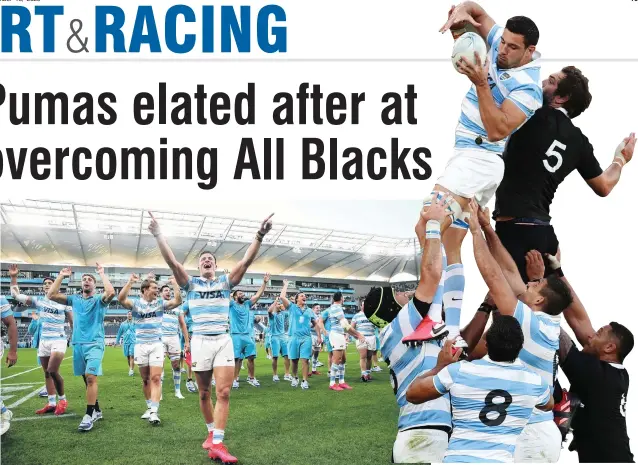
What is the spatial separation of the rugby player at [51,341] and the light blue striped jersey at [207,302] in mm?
2587

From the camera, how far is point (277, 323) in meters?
12.0

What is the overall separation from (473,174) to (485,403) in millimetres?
1285

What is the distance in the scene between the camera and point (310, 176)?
5.22 m

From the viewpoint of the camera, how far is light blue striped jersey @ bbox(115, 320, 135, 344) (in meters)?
11.6

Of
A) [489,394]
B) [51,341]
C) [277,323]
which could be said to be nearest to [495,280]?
[489,394]

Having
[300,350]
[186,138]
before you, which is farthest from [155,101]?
[300,350]

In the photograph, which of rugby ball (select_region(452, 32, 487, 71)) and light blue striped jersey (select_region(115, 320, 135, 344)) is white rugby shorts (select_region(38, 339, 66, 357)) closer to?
light blue striped jersey (select_region(115, 320, 135, 344))

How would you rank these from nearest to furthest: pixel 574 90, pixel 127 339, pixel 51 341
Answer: pixel 574 90
pixel 51 341
pixel 127 339

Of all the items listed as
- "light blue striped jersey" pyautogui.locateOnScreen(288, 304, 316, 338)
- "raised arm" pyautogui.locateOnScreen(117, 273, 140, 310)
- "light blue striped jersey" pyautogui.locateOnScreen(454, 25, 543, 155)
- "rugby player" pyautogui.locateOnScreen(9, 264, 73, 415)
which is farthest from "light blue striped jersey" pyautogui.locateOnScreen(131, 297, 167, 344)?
"light blue striped jersey" pyautogui.locateOnScreen(454, 25, 543, 155)

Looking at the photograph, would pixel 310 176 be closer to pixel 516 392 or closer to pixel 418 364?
pixel 418 364

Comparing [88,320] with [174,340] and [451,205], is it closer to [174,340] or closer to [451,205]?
[174,340]

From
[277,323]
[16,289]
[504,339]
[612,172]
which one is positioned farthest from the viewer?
[277,323]

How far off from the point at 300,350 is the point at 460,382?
305 inches

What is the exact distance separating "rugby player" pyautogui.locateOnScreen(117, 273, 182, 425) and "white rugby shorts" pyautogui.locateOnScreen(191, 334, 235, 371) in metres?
1.63
